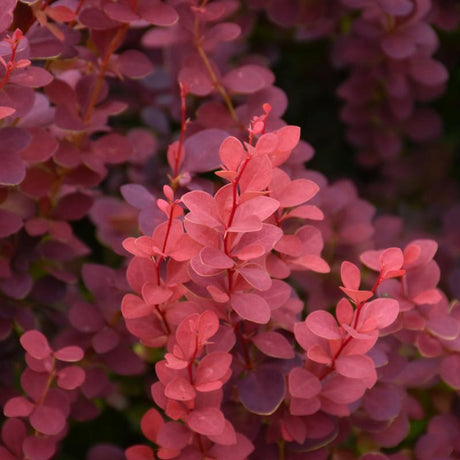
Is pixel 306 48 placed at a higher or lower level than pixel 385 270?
lower

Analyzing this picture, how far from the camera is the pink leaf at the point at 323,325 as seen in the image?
1.94ft

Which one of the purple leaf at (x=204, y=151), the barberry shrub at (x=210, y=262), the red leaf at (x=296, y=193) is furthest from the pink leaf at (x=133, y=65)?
the red leaf at (x=296, y=193)

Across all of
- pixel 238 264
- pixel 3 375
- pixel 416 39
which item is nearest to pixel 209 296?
pixel 238 264

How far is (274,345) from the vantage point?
66cm

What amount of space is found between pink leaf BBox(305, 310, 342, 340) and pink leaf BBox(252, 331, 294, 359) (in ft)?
0.18

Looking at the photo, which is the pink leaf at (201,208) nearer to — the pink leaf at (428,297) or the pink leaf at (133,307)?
the pink leaf at (133,307)

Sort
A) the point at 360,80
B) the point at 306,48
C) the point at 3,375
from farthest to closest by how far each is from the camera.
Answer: the point at 306,48 → the point at 360,80 → the point at 3,375

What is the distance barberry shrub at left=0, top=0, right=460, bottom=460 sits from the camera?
Result: 23.6 inches

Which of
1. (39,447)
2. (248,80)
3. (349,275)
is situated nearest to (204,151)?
(248,80)

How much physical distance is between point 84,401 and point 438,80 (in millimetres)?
599

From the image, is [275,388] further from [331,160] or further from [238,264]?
[331,160]

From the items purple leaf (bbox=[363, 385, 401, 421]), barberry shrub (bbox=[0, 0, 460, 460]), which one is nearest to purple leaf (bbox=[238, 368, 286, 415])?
barberry shrub (bbox=[0, 0, 460, 460])

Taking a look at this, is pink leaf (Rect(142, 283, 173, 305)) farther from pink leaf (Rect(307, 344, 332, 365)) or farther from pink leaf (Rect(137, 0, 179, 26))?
pink leaf (Rect(137, 0, 179, 26))

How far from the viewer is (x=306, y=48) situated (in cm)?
129
